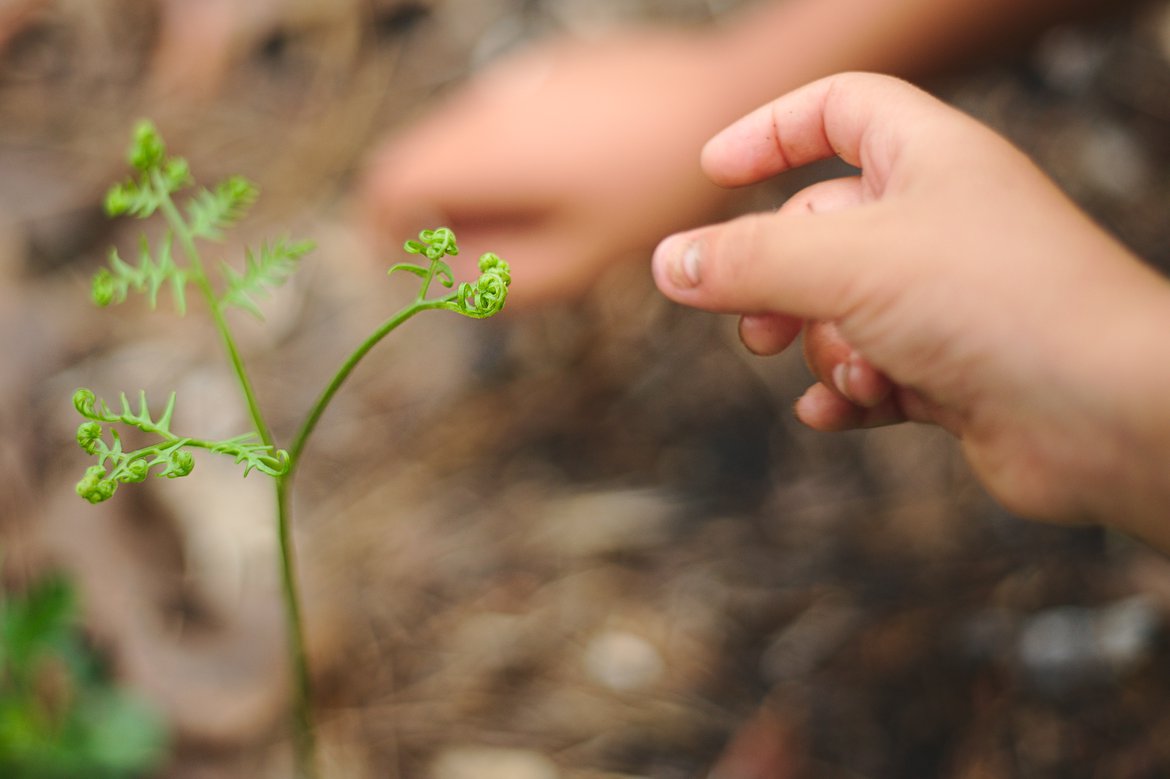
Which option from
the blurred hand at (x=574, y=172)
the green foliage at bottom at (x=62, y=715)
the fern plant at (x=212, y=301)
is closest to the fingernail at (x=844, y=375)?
the fern plant at (x=212, y=301)

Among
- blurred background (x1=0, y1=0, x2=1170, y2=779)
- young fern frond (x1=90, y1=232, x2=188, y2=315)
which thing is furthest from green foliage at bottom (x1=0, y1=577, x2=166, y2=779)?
young fern frond (x1=90, y1=232, x2=188, y2=315)

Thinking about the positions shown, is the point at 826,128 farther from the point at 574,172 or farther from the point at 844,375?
the point at 574,172

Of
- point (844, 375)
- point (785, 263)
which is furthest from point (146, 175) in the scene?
point (844, 375)

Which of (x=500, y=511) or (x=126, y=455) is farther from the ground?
(x=500, y=511)

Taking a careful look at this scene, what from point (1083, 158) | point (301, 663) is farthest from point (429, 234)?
point (1083, 158)

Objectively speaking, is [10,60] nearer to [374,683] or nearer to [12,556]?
[12,556]

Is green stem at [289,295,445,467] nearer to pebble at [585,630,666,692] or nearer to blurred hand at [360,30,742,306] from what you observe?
pebble at [585,630,666,692]
